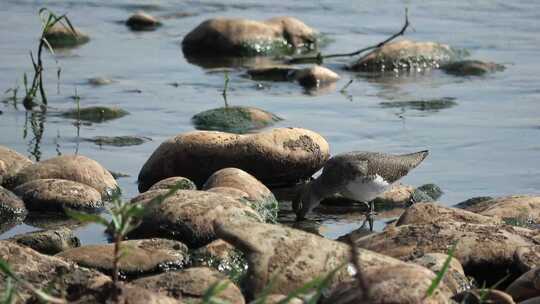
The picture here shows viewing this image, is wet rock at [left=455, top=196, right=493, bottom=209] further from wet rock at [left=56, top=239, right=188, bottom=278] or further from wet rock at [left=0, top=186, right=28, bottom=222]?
wet rock at [left=0, top=186, right=28, bottom=222]

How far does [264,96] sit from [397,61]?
96.2 inches

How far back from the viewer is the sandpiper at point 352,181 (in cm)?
877

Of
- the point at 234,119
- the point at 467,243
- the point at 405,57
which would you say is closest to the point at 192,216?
the point at 467,243

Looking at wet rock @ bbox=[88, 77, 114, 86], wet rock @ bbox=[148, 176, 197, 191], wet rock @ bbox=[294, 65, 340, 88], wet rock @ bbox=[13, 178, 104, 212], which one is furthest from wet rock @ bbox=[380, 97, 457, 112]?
wet rock @ bbox=[13, 178, 104, 212]

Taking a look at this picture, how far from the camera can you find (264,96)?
13.0 m

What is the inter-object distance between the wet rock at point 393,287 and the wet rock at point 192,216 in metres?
2.01

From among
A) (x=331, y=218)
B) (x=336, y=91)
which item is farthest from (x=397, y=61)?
(x=331, y=218)

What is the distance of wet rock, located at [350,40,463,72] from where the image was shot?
14742 millimetres

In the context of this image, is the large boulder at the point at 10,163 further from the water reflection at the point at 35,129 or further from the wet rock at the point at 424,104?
the wet rock at the point at 424,104

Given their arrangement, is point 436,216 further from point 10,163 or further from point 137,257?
point 10,163

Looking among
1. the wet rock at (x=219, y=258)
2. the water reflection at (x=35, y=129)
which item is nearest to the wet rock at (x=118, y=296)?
the wet rock at (x=219, y=258)

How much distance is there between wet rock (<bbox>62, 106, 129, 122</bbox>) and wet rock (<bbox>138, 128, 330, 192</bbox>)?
6.46 ft

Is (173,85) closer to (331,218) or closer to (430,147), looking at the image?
(430,147)

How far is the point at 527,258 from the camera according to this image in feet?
23.2
